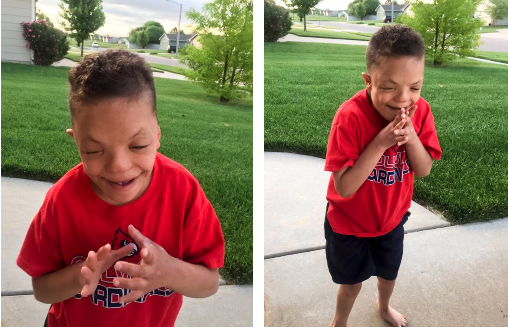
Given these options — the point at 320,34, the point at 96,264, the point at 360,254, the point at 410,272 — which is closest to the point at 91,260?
the point at 96,264

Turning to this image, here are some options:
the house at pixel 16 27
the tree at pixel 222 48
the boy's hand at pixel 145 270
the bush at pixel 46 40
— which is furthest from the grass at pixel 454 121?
the boy's hand at pixel 145 270

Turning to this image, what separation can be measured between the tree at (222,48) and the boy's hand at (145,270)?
849mm

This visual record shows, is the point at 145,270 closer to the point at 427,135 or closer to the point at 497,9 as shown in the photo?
the point at 427,135

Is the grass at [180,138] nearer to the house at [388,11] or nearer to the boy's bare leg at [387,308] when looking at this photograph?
the boy's bare leg at [387,308]

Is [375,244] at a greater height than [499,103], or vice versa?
[499,103]

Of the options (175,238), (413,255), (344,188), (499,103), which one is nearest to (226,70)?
(344,188)

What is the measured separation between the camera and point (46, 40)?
1.68 m

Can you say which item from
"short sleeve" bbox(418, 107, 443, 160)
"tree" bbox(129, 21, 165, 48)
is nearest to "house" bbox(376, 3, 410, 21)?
"short sleeve" bbox(418, 107, 443, 160)

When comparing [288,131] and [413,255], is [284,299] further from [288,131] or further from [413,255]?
[288,131]

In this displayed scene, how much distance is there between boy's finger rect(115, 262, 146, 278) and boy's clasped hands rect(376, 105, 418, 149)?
0.72 metres

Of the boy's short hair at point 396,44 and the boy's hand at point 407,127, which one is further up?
the boy's short hair at point 396,44

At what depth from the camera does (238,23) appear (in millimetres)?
1716

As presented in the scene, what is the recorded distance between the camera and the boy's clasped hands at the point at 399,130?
123 centimetres

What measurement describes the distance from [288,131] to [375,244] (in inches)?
48.2
